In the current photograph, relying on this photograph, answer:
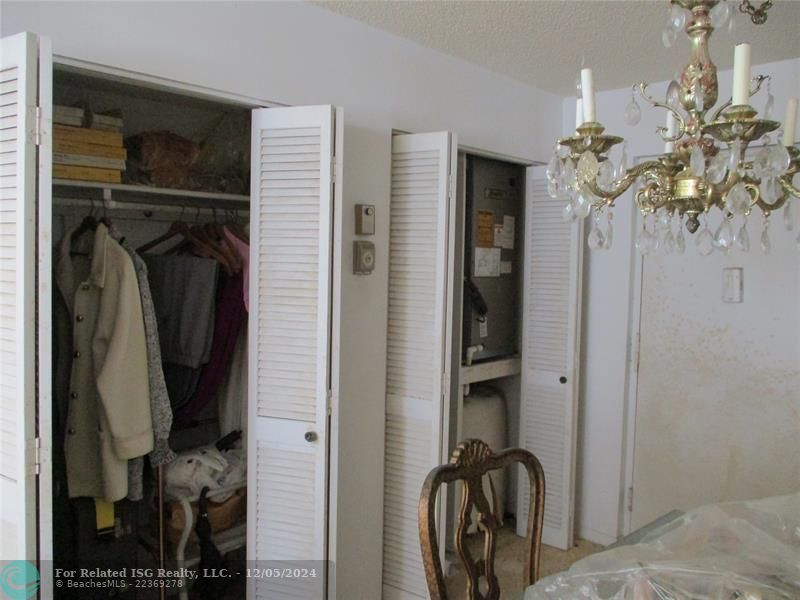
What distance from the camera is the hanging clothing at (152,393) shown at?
92.8 inches

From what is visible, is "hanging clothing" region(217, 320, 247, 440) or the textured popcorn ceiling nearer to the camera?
the textured popcorn ceiling

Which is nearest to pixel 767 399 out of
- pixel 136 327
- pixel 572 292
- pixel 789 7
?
pixel 572 292

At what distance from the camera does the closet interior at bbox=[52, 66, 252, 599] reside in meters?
2.26

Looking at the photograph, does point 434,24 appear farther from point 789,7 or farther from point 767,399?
point 767,399

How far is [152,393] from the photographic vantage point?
7.82 ft

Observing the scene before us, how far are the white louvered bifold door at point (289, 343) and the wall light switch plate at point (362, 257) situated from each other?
35 cm

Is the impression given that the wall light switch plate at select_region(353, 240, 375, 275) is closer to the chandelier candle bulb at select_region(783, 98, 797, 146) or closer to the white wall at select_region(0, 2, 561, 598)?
the white wall at select_region(0, 2, 561, 598)

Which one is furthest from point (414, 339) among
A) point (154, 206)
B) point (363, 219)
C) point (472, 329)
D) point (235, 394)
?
point (154, 206)

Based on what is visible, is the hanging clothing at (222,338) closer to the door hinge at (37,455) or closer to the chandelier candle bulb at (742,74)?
the door hinge at (37,455)

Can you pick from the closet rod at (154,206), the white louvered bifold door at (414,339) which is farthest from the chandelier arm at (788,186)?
the closet rod at (154,206)

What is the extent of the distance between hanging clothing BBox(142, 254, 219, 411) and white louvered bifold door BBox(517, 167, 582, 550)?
1.74 meters

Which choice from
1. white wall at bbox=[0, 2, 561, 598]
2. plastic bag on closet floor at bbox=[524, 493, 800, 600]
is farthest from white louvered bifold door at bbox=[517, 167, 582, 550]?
plastic bag on closet floor at bbox=[524, 493, 800, 600]

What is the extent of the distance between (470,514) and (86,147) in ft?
6.31

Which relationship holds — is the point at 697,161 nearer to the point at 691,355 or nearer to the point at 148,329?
the point at 148,329
